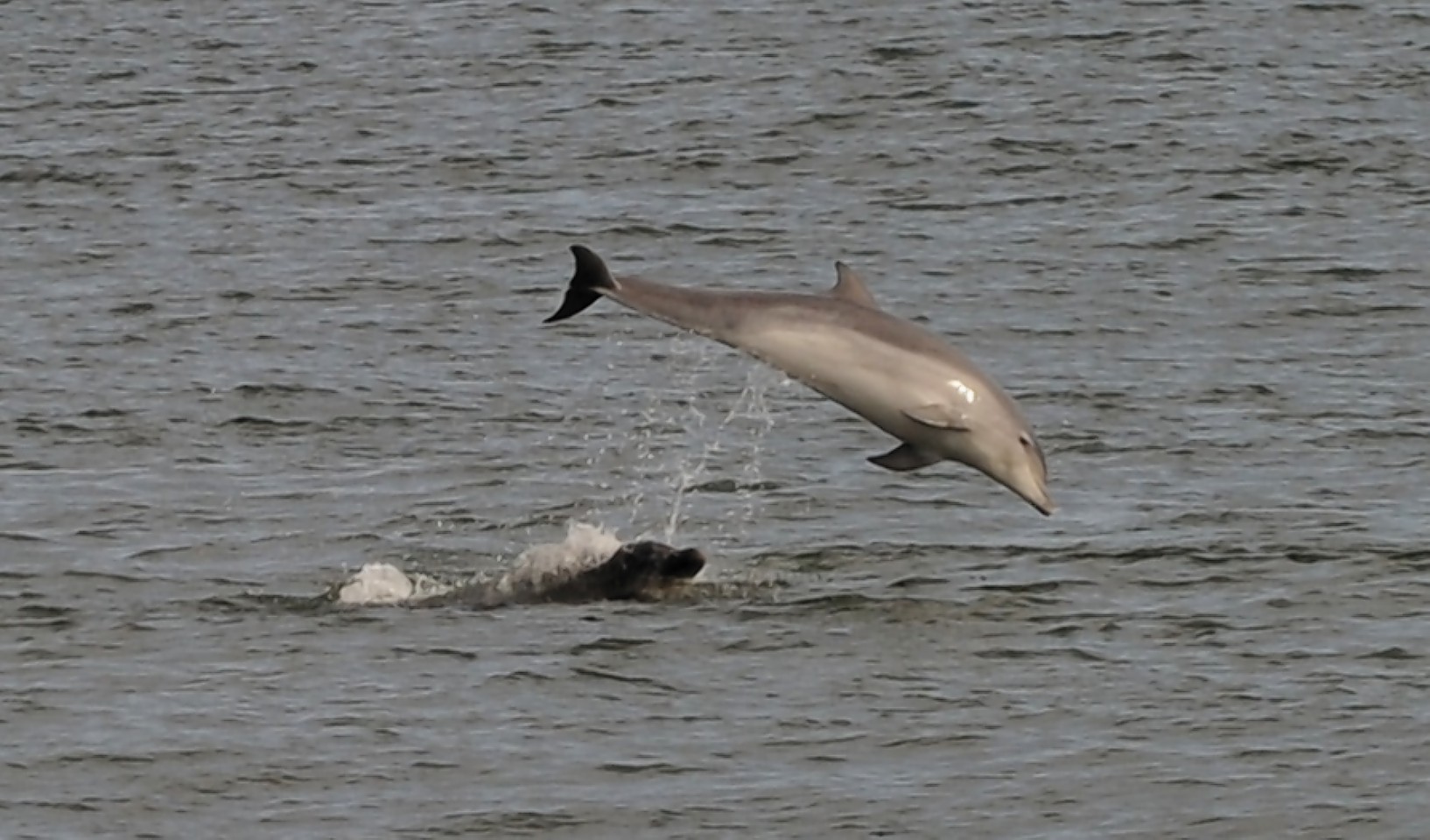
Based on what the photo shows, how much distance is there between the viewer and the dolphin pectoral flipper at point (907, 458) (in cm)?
1662

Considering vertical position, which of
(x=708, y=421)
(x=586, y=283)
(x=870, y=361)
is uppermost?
(x=586, y=283)

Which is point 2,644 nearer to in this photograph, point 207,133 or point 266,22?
point 207,133

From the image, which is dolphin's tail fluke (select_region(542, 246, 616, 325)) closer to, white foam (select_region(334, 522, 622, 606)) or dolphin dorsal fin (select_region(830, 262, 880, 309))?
dolphin dorsal fin (select_region(830, 262, 880, 309))

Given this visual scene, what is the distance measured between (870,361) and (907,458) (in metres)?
0.54

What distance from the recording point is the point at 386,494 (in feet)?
77.0

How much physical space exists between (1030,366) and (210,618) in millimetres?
8948

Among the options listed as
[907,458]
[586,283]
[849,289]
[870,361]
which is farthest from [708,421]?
[586,283]

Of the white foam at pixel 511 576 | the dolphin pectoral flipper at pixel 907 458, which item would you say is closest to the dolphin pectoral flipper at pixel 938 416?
the dolphin pectoral flipper at pixel 907 458

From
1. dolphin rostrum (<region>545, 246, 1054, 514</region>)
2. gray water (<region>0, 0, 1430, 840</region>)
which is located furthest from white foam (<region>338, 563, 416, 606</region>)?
dolphin rostrum (<region>545, 246, 1054, 514</region>)

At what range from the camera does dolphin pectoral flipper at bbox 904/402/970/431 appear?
1634 centimetres

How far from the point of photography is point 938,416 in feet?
53.7

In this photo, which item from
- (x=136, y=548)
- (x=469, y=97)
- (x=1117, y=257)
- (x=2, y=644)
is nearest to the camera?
(x=2, y=644)

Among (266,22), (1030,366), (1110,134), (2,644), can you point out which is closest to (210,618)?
(2,644)

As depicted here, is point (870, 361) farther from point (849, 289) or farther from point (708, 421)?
point (708, 421)
